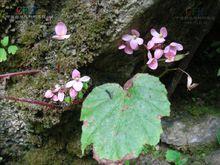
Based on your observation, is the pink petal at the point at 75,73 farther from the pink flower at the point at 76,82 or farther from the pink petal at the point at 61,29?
the pink petal at the point at 61,29

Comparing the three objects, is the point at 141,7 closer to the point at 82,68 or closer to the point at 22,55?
the point at 82,68

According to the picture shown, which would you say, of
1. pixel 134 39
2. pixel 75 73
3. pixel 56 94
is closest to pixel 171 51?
pixel 134 39

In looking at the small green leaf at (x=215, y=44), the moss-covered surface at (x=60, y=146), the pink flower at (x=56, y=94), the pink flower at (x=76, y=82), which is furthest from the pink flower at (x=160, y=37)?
the small green leaf at (x=215, y=44)

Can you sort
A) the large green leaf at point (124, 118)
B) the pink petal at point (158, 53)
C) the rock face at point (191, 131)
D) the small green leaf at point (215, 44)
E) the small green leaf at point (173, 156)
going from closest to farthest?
the large green leaf at point (124, 118) < the pink petal at point (158, 53) < the small green leaf at point (173, 156) < the rock face at point (191, 131) < the small green leaf at point (215, 44)

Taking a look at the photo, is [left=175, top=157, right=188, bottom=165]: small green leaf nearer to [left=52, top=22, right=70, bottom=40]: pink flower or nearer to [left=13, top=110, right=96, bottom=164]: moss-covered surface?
[left=13, top=110, right=96, bottom=164]: moss-covered surface

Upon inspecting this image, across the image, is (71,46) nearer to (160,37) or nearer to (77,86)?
(77,86)

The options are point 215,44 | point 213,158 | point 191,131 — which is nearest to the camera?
point 213,158

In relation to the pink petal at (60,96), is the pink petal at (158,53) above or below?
above
